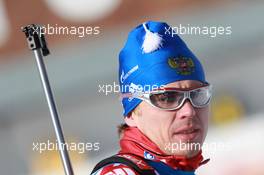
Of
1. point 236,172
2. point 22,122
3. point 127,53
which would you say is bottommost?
point 236,172

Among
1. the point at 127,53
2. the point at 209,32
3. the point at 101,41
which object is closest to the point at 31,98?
the point at 101,41

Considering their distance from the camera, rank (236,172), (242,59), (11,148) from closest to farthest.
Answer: (236,172)
(11,148)
(242,59)

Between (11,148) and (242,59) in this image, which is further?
(242,59)

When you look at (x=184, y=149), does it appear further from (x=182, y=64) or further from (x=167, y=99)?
(x=182, y=64)

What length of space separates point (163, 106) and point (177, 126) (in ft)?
0.28

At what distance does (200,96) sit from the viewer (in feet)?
9.67

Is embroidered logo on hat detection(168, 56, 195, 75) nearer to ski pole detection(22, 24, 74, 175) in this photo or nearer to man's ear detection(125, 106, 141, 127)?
man's ear detection(125, 106, 141, 127)

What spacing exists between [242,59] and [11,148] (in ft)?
7.44

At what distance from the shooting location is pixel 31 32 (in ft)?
9.46

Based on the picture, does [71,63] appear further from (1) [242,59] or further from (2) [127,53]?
(2) [127,53]

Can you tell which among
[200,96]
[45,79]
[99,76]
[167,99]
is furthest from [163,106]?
[99,76]

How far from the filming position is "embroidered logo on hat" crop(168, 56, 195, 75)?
297cm

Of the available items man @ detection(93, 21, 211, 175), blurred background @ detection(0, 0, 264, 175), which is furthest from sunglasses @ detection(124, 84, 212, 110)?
blurred background @ detection(0, 0, 264, 175)

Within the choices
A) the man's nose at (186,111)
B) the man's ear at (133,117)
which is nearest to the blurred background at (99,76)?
the man's ear at (133,117)
